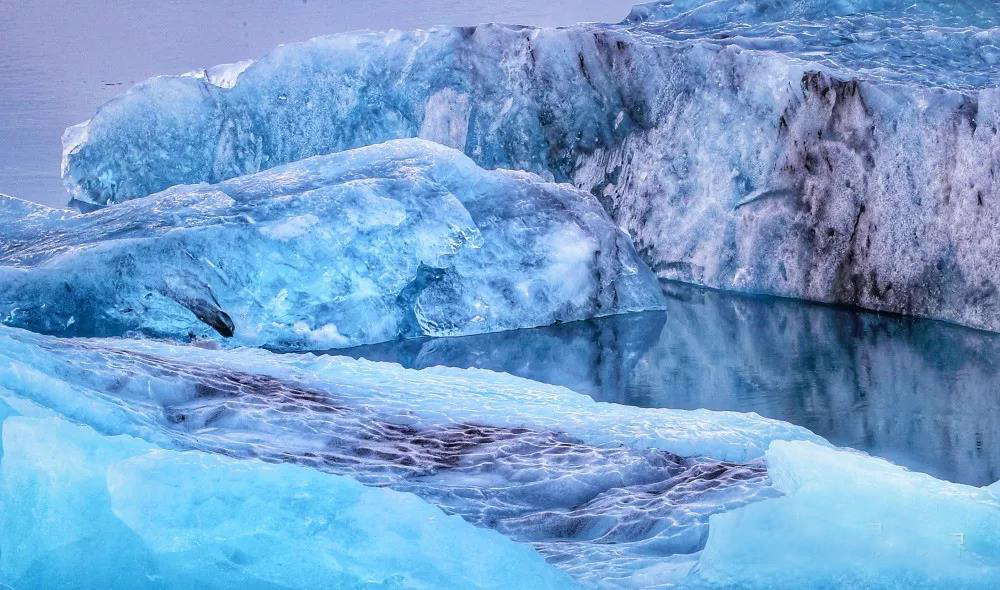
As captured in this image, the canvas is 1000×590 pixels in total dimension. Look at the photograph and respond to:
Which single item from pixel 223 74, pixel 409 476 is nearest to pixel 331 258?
pixel 409 476

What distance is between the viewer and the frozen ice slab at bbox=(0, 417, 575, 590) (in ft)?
4.77

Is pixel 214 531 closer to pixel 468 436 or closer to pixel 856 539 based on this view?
pixel 856 539

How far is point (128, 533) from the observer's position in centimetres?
149

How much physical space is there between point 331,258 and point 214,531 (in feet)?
7.76

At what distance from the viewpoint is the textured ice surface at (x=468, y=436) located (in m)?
1.95

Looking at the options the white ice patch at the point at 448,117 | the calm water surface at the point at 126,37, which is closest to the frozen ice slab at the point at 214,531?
the white ice patch at the point at 448,117

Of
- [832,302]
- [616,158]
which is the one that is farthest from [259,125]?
[832,302]

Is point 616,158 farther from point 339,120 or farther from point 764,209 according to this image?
point 339,120

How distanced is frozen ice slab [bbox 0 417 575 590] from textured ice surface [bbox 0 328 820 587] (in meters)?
0.25

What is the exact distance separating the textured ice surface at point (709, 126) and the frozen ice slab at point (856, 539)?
2.08 metres

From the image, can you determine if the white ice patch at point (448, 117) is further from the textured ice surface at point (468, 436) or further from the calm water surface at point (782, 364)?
the textured ice surface at point (468, 436)

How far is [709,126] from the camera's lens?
4355 mm

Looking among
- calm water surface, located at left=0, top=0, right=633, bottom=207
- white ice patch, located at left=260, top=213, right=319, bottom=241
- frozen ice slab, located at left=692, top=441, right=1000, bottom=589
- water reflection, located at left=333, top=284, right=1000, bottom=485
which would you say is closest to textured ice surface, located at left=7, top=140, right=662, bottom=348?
white ice patch, located at left=260, top=213, right=319, bottom=241

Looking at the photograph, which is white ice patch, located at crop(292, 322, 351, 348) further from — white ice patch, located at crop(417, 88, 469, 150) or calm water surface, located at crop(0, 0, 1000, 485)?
white ice patch, located at crop(417, 88, 469, 150)
